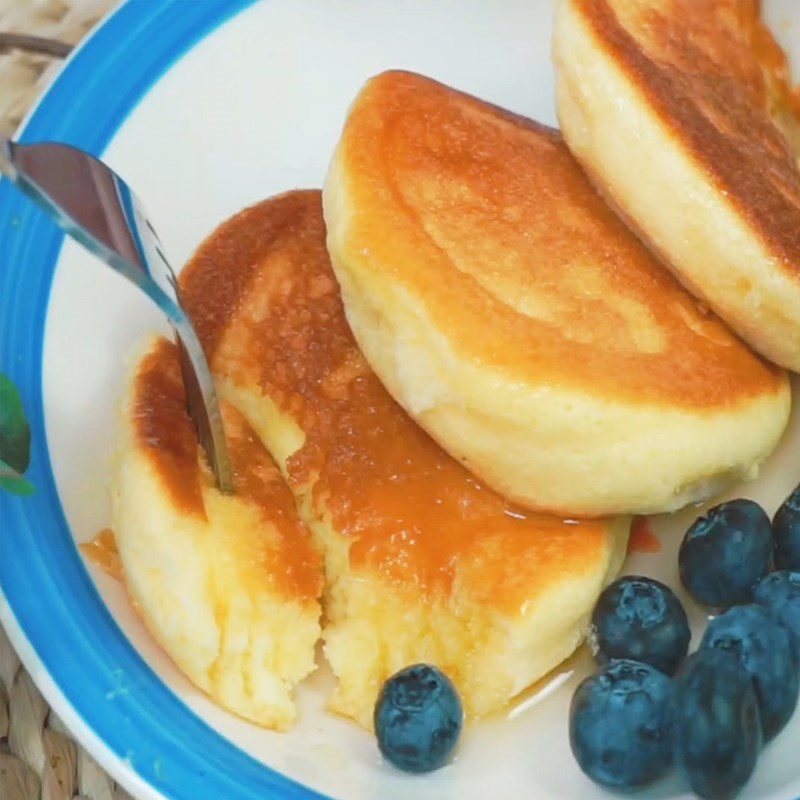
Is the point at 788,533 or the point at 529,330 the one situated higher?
the point at 529,330

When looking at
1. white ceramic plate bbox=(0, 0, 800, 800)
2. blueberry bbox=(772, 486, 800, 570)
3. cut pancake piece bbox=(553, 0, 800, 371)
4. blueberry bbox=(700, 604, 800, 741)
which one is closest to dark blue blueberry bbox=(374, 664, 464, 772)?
white ceramic plate bbox=(0, 0, 800, 800)

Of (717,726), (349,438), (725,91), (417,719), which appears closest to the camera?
(717,726)

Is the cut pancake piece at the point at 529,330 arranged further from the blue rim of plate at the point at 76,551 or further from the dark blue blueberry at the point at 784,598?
the blue rim of plate at the point at 76,551

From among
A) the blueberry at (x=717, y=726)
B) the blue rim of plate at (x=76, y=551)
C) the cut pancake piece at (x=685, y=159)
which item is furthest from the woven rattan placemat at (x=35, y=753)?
the cut pancake piece at (x=685, y=159)

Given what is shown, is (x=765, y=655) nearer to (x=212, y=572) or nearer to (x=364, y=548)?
(x=364, y=548)

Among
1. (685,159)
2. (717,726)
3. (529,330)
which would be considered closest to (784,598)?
(717,726)

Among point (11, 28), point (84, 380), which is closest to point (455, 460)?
point (84, 380)

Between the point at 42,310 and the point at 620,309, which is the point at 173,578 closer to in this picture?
the point at 42,310
